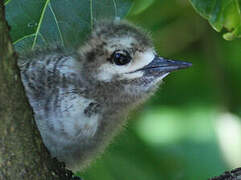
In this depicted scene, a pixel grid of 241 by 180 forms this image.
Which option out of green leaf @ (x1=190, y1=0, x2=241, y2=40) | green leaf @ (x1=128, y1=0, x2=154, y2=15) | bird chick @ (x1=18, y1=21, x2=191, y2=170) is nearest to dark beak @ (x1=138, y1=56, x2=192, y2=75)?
bird chick @ (x1=18, y1=21, x2=191, y2=170)

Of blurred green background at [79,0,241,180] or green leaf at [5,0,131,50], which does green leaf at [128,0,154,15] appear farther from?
blurred green background at [79,0,241,180]

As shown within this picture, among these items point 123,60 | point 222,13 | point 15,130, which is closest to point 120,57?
point 123,60

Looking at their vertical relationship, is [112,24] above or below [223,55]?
above

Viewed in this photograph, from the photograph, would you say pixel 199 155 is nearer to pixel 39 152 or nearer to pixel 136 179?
pixel 136 179

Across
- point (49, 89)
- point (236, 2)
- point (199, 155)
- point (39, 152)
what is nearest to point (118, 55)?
point (49, 89)

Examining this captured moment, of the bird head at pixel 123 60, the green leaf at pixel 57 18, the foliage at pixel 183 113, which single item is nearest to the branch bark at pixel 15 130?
the bird head at pixel 123 60

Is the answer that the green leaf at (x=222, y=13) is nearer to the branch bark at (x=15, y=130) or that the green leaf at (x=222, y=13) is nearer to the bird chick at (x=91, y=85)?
the bird chick at (x=91, y=85)
